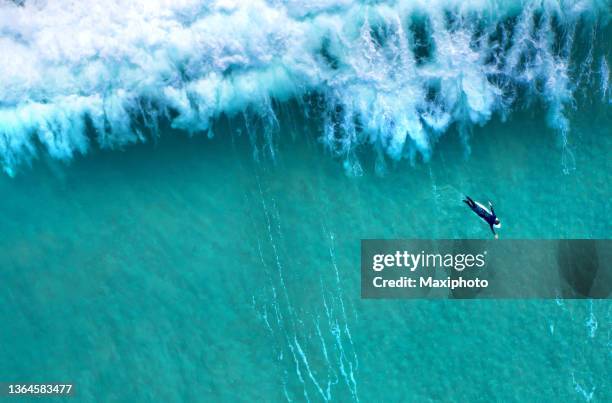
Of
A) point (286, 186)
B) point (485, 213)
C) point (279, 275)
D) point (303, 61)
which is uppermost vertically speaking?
point (303, 61)

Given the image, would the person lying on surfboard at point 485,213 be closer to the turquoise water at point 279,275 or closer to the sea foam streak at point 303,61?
the turquoise water at point 279,275

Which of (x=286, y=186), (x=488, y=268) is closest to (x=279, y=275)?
(x=286, y=186)

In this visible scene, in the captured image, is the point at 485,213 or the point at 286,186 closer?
the point at 485,213

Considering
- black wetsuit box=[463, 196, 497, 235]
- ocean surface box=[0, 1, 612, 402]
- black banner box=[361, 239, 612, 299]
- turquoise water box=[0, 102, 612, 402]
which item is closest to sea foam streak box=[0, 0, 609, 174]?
ocean surface box=[0, 1, 612, 402]

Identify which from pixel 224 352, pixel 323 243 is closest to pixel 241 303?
pixel 224 352

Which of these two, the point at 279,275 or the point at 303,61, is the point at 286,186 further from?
the point at 303,61

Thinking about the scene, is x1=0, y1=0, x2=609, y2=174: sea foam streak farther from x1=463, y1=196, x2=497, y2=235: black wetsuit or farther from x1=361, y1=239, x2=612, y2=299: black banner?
x1=361, y1=239, x2=612, y2=299: black banner

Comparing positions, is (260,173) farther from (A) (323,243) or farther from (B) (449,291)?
(B) (449,291)
